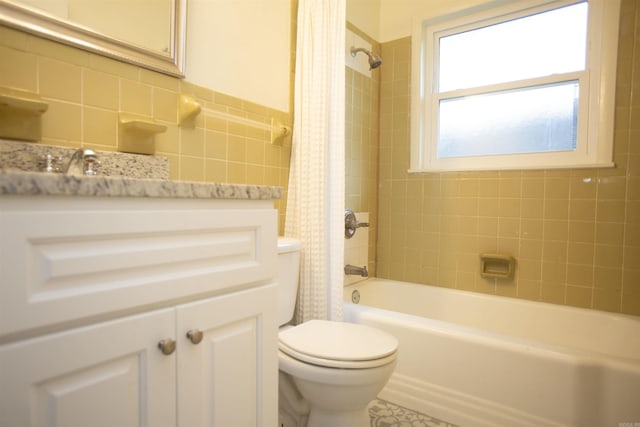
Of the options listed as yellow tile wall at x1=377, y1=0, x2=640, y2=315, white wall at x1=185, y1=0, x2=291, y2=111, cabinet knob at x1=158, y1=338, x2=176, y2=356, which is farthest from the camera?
yellow tile wall at x1=377, y1=0, x2=640, y2=315

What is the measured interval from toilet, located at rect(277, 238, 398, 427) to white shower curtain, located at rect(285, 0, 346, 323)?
0.23 meters

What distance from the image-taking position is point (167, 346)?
24.7 inches

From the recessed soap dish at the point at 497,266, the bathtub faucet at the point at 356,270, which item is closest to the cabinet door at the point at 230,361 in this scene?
the bathtub faucet at the point at 356,270

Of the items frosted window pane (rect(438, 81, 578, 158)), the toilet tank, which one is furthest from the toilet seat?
frosted window pane (rect(438, 81, 578, 158))

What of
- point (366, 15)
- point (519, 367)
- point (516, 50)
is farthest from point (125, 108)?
point (516, 50)

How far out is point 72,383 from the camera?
532 millimetres

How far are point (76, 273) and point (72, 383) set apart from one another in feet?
0.56

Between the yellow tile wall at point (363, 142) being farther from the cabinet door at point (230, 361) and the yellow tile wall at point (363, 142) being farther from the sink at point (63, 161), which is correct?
the cabinet door at point (230, 361)

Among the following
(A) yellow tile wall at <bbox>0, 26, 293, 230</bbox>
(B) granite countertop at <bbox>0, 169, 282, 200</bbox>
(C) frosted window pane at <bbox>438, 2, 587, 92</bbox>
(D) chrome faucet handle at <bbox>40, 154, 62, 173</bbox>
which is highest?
(C) frosted window pane at <bbox>438, 2, 587, 92</bbox>

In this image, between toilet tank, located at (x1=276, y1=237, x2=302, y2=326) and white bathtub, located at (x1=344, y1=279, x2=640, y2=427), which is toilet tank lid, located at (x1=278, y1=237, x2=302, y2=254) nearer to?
toilet tank, located at (x1=276, y1=237, x2=302, y2=326)

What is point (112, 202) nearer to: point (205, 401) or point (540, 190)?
point (205, 401)

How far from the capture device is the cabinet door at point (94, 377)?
0.48 metres

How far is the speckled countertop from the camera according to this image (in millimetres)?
481

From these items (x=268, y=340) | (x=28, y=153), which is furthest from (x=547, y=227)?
(x=28, y=153)
